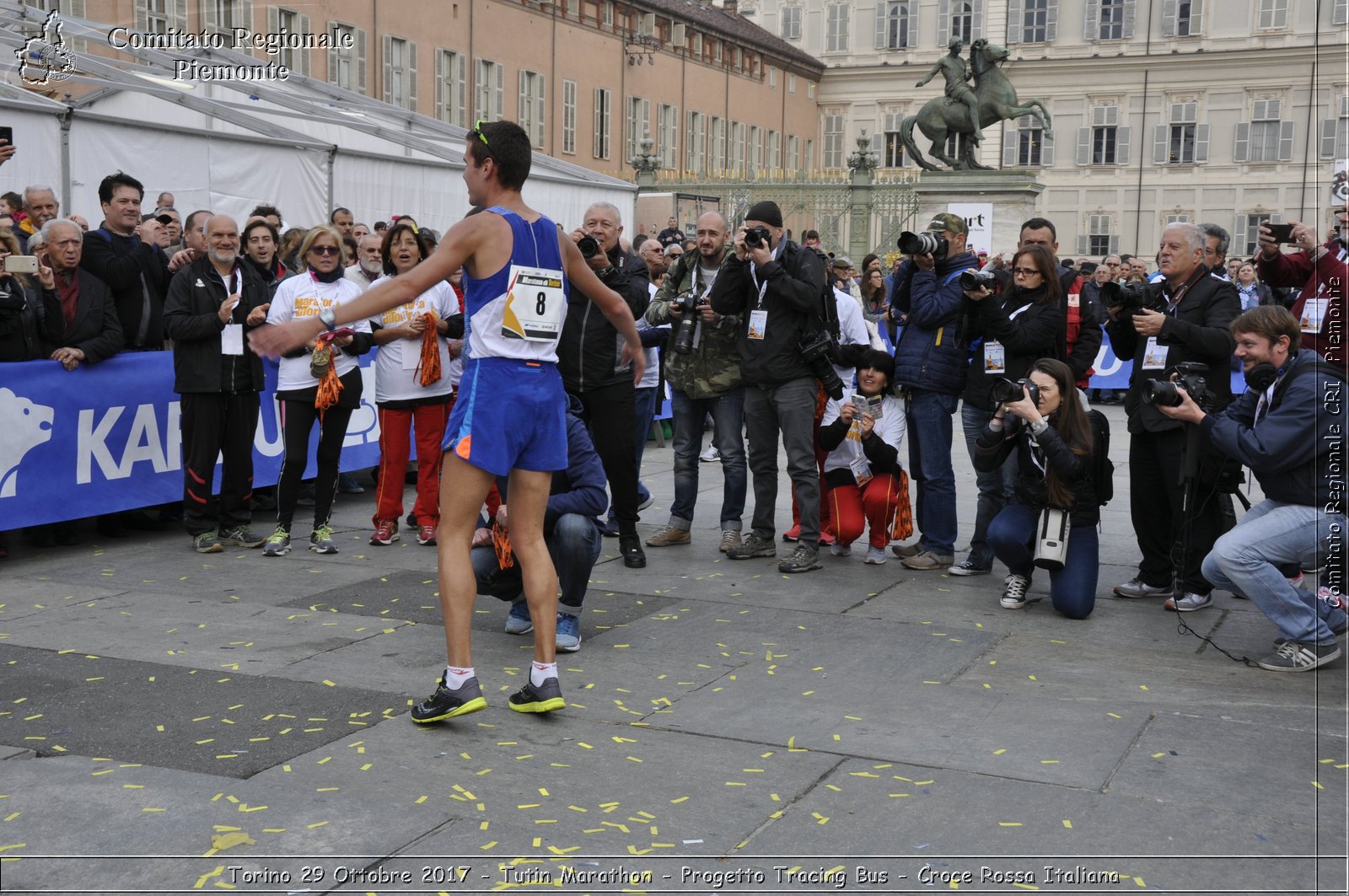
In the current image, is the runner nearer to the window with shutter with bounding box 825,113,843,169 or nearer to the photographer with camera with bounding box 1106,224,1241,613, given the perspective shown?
the photographer with camera with bounding box 1106,224,1241,613

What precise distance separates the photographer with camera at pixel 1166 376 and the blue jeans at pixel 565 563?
3.03m

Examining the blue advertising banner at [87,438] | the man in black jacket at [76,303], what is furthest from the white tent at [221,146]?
the blue advertising banner at [87,438]

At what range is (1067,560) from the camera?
696 centimetres

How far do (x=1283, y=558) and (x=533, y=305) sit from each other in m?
3.51

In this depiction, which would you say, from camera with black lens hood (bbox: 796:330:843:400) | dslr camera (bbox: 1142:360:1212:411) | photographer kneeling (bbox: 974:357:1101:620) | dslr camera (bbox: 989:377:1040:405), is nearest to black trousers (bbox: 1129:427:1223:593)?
dslr camera (bbox: 1142:360:1212:411)

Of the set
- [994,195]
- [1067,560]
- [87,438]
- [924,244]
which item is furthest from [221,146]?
[994,195]

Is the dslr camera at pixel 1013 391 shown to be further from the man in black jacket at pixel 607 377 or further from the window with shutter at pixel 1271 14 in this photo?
the window with shutter at pixel 1271 14

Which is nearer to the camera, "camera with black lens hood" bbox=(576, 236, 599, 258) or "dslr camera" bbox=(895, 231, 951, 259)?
"camera with black lens hood" bbox=(576, 236, 599, 258)

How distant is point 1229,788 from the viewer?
14.9ft

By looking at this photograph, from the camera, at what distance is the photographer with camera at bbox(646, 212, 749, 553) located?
8.34m

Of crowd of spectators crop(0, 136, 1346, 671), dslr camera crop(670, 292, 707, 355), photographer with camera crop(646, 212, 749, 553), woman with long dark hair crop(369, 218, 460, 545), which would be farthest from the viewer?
woman with long dark hair crop(369, 218, 460, 545)

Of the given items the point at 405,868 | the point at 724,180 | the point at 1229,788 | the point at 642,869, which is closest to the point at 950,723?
the point at 1229,788

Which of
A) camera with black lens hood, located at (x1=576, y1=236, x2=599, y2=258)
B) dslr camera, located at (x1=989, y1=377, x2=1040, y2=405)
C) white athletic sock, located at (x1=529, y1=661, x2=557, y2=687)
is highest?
camera with black lens hood, located at (x1=576, y1=236, x2=599, y2=258)

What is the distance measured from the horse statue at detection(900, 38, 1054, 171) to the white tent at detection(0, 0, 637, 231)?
36.5 feet
